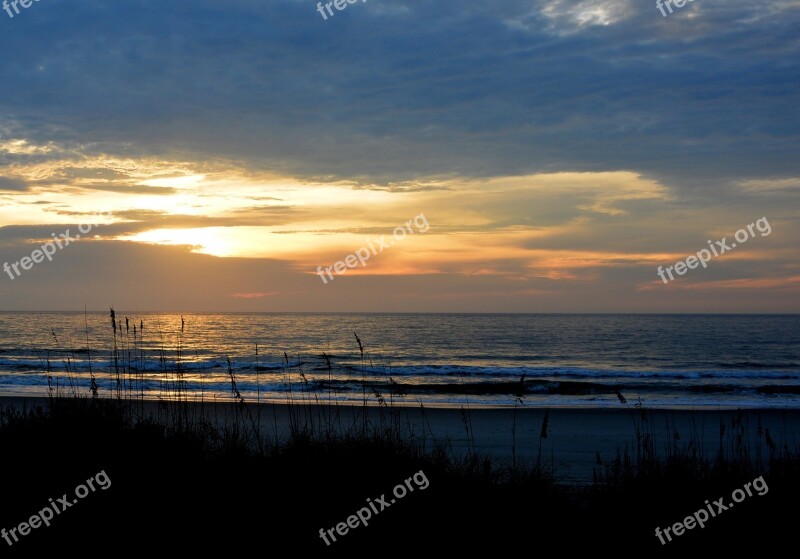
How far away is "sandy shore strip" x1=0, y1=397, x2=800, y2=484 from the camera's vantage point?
35.2 ft

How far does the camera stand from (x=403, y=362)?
1527 inches

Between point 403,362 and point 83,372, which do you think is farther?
point 403,362

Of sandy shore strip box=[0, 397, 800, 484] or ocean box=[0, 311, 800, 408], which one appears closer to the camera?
sandy shore strip box=[0, 397, 800, 484]

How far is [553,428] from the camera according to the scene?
1458cm

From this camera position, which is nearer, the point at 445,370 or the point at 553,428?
the point at 553,428

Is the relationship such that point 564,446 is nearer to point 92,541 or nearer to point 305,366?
point 92,541

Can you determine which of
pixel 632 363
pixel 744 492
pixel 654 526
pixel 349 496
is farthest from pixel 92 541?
Result: pixel 632 363

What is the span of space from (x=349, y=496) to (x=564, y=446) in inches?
296

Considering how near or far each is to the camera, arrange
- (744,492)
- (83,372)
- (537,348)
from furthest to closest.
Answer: (537,348)
(83,372)
(744,492)

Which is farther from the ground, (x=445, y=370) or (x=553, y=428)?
(x=553, y=428)

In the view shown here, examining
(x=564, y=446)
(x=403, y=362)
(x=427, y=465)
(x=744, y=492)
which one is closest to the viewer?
(x=744, y=492)

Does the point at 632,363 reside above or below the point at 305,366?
below

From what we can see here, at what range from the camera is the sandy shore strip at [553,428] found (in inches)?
422

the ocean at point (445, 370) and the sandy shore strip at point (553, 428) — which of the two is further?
the ocean at point (445, 370)
